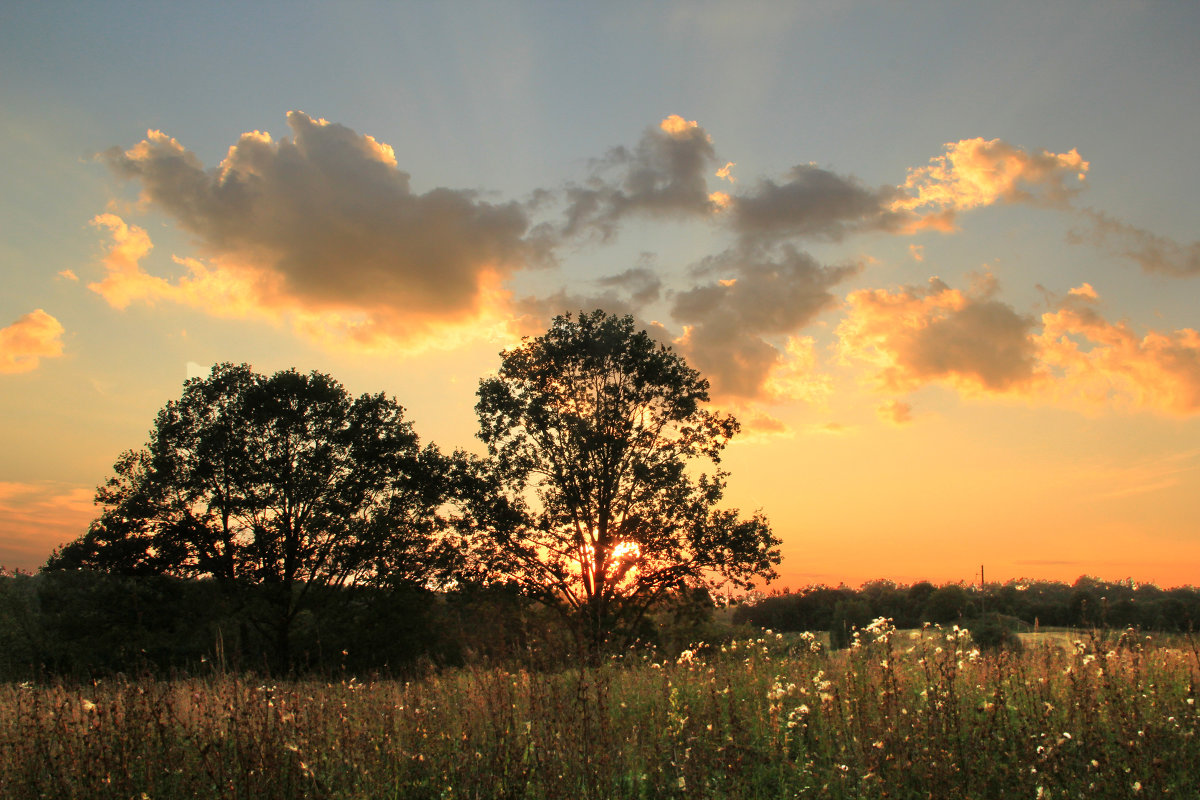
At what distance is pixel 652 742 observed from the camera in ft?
24.3

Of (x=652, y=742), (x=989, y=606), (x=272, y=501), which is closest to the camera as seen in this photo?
(x=652, y=742)

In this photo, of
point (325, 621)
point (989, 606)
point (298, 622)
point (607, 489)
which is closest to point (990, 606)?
point (989, 606)

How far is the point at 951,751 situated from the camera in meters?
6.43

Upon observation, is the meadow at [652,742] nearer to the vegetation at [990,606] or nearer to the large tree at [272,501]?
the vegetation at [990,606]

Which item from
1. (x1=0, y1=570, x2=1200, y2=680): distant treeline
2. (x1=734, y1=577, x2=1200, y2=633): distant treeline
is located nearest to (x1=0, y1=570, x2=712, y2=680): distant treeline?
(x1=0, y1=570, x2=1200, y2=680): distant treeline

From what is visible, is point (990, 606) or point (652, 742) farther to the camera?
point (990, 606)

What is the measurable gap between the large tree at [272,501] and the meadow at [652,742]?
1649 cm

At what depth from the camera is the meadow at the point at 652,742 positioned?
5.99 meters

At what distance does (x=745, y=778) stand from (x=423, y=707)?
3.99m

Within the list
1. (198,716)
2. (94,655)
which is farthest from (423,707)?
(94,655)

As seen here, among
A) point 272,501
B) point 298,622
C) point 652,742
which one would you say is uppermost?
point 272,501

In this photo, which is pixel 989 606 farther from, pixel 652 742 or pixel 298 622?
pixel 298 622

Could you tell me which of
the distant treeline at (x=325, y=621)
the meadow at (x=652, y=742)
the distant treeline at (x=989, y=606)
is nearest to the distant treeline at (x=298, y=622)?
the distant treeline at (x=325, y=621)

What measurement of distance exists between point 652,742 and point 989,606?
61.2 feet
